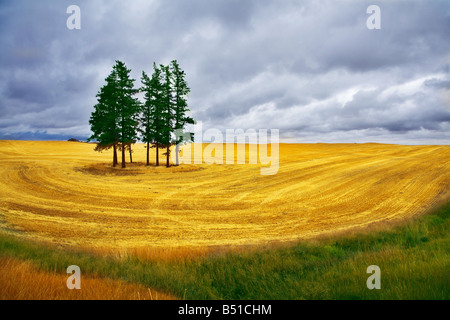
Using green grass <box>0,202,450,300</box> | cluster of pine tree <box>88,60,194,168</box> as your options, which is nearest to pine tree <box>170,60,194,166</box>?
cluster of pine tree <box>88,60,194,168</box>

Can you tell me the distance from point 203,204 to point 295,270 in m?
11.0

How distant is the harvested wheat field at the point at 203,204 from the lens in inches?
453

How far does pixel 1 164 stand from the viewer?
100 feet

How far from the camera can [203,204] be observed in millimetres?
17344

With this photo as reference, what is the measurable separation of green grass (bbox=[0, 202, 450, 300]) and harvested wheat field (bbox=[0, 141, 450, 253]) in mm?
2327

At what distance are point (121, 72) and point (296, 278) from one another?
3343 cm

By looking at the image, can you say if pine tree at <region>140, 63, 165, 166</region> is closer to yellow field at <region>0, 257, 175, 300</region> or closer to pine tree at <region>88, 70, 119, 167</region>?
pine tree at <region>88, 70, 119, 167</region>

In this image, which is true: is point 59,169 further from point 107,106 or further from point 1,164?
point 107,106

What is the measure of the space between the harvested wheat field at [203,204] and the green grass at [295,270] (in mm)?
2327

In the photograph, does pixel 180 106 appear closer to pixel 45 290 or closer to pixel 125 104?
pixel 125 104

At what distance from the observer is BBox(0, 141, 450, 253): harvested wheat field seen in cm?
1150

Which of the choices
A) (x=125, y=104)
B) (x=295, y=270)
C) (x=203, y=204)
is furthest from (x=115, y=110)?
(x=295, y=270)
